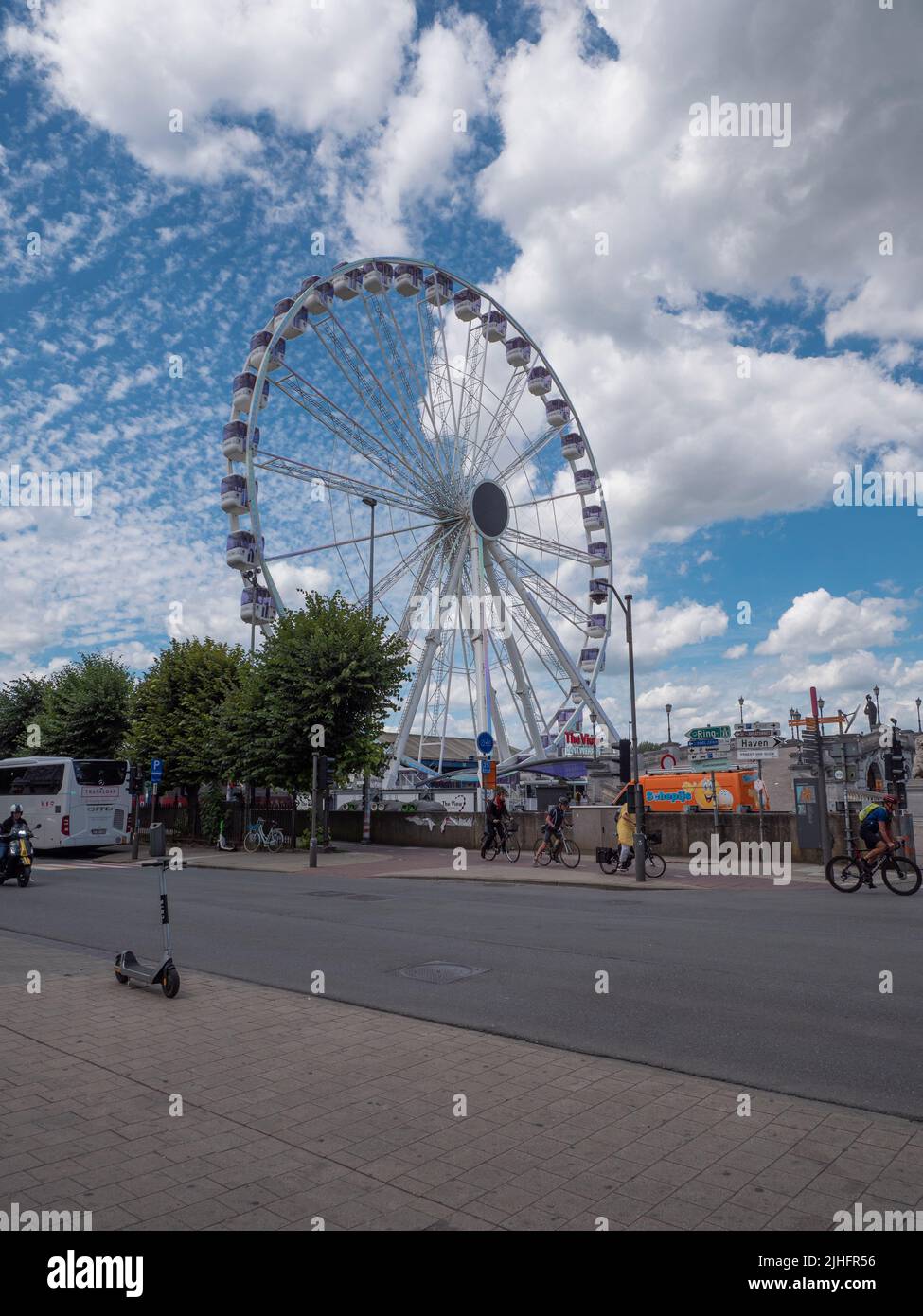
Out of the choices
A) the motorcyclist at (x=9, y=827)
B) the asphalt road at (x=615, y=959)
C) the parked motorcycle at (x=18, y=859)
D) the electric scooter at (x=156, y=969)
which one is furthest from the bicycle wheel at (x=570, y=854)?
the electric scooter at (x=156, y=969)

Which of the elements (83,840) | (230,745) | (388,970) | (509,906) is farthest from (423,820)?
(388,970)

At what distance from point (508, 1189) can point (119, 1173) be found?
1.73 meters

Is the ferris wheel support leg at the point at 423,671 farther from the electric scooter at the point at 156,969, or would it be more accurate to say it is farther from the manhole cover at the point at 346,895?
the electric scooter at the point at 156,969

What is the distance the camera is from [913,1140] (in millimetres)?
4684

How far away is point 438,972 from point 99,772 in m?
22.5

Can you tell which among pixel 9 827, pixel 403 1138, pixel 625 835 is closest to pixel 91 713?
pixel 9 827

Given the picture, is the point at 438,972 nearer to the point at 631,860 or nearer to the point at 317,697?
the point at 631,860

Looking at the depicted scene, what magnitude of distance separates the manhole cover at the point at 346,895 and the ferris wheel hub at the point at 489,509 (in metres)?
21.7

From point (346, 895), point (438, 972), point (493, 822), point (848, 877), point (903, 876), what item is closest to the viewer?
point (438, 972)

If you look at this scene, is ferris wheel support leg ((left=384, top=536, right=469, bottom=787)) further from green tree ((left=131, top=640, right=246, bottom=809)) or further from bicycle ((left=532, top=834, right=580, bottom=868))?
bicycle ((left=532, top=834, right=580, bottom=868))

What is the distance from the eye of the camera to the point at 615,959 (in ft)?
32.4

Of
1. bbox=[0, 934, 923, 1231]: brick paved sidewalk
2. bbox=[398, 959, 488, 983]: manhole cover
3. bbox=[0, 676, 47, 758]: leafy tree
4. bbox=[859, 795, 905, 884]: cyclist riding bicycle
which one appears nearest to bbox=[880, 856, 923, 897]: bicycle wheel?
bbox=[859, 795, 905, 884]: cyclist riding bicycle
